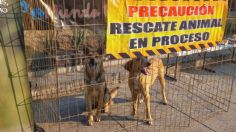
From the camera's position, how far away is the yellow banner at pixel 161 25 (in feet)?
12.9

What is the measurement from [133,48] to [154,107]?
2.40m

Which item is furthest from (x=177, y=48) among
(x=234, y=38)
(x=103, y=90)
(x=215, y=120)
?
(x=234, y=38)

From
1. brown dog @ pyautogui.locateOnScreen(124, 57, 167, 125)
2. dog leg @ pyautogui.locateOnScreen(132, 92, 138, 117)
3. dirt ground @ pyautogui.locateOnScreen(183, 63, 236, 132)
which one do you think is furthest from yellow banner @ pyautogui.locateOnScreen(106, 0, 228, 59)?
dirt ground @ pyautogui.locateOnScreen(183, 63, 236, 132)

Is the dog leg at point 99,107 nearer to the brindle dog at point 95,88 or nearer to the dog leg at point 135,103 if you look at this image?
the brindle dog at point 95,88

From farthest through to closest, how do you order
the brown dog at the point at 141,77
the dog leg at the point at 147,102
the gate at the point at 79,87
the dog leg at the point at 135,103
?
the dog leg at the point at 135,103 < the dog leg at the point at 147,102 < the brown dog at the point at 141,77 < the gate at the point at 79,87

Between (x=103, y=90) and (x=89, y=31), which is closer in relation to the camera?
(x=103, y=90)

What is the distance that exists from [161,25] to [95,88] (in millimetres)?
1784

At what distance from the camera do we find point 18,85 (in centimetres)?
431

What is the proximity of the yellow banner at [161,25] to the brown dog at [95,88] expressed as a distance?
0.97 meters

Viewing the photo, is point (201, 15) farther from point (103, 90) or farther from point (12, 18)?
point (12, 18)

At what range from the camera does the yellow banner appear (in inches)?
154

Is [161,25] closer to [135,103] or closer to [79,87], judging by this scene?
[135,103]

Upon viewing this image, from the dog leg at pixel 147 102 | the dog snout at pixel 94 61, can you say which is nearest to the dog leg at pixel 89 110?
the dog snout at pixel 94 61

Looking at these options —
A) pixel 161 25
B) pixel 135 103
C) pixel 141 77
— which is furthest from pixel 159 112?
pixel 161 25
